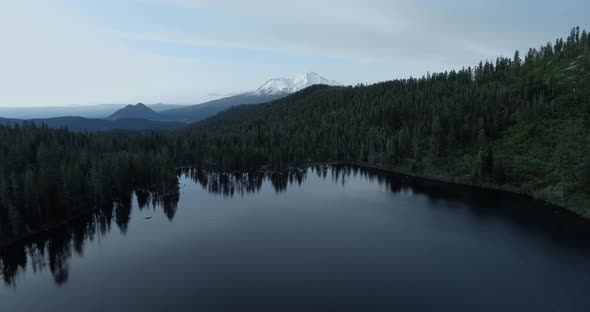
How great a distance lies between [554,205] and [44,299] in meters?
120

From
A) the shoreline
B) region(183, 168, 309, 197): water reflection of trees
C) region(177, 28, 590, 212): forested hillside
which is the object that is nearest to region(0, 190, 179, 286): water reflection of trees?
the shoreline

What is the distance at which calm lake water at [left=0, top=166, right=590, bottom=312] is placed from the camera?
53.9 m

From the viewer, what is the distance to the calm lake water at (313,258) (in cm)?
5391

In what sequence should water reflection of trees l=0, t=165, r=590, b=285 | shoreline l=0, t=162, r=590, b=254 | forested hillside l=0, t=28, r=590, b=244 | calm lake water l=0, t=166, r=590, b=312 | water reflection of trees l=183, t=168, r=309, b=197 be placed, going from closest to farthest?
calm lake water l=0, t=166, r=590, b=312 < water reflection of trees l=0, t=165, r=590, b=285 < shoreline l=0, t=162, r=590, b=254 < forested hillside l=0, t=28, r=590, b=244 < water reflection of trees l=183, t=168, r=309, b=197

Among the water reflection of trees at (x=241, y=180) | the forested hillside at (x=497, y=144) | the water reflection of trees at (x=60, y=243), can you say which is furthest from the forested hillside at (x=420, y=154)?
the water reflection of trees at (x=241, y=180)

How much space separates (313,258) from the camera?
224 ft

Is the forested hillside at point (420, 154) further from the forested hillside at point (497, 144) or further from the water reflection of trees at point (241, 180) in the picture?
the water reflection of trees at point (241, 180)

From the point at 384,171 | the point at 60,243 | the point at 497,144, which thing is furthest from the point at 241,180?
the point at 497,144

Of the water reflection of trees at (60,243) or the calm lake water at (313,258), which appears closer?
the calm lake water at (313,258)

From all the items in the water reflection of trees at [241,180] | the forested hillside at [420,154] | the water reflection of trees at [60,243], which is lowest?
the water reflection of trees at [60,243]

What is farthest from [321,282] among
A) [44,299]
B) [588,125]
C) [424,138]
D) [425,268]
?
[424,138]

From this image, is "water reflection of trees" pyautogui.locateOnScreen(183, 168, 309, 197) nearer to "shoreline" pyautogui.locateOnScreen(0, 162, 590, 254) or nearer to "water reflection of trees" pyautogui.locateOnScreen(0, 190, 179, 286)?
"shoreline" pyautogui.locateOnScreen(0, 162, 590, 254)

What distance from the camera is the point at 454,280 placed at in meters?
58.9

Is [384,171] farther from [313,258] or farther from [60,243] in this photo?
[60,243]
